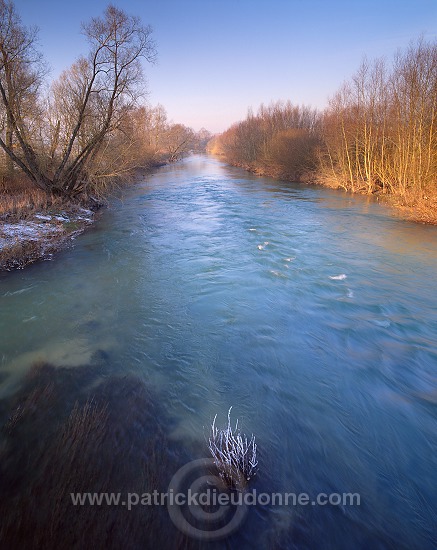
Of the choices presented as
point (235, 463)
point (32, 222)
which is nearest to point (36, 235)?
point (32, 222)

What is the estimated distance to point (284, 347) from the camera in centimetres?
582

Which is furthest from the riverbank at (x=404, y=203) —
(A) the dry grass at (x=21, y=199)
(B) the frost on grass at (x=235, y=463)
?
(A) the dry grass at (x=21, y=199)

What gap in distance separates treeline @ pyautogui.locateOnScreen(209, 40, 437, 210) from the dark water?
5240mm

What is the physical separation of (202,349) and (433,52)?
682 inches

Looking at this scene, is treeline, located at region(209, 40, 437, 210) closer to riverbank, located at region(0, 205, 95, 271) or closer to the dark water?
the dark water

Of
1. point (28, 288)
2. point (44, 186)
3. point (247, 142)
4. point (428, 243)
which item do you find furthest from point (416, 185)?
point (247, 142)

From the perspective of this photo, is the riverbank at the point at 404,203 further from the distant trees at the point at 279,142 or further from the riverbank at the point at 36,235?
the riverbank at the point at 36,235

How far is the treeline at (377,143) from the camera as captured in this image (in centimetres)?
1426

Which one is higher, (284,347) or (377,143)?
(377,143)

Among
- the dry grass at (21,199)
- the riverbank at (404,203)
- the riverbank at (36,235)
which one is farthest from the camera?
the riverbank at (404,203)

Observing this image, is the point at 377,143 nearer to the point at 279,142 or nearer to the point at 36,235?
the point at 279,142

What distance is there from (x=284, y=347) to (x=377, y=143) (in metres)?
19.8

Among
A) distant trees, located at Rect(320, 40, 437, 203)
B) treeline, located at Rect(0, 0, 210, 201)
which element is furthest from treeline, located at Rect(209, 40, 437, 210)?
treeline, located at Rect(0, 0, 210, 201)

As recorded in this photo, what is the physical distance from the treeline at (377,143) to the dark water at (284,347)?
17.2 ft
